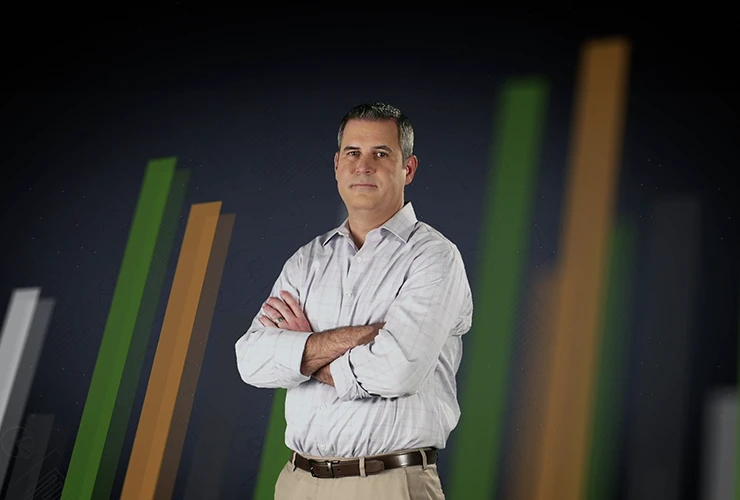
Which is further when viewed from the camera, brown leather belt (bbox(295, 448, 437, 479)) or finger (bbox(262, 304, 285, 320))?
finger (bbox(262, 304, 285, 320))

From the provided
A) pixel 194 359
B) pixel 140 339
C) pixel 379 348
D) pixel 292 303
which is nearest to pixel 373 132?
pixel 292 303

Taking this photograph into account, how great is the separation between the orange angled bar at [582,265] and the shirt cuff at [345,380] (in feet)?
4.24

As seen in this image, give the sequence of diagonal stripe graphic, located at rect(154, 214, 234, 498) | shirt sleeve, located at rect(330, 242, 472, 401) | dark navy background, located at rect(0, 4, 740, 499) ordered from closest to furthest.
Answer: shirt sleeve, located at rect(330, 242, 472, 401) < dark navy background, located at rect(0, 4, 740, 499) < diagonal stripe graphic, located at rect(154, 214, 234, 498)

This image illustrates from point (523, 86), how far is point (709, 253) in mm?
930

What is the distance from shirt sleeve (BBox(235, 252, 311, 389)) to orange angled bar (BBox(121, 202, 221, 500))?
1426mm

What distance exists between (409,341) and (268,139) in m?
1.90

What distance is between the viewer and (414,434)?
1784mm

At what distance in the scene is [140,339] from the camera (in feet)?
11.2

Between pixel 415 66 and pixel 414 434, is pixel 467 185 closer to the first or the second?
pixel 415 66

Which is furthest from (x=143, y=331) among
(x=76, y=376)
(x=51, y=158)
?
(x=51, y=158)

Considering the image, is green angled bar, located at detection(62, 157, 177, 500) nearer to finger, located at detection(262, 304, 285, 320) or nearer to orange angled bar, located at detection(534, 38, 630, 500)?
finger, located at detection(262, 304, 285, 320)

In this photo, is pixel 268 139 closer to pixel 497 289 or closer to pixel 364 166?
pixel 497 289

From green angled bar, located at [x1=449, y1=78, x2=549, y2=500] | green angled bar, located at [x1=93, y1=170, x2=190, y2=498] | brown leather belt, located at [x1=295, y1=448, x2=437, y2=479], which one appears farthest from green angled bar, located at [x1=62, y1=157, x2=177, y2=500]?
brown leather belt, located at [x1=295, y1=448, x2=437, y2=479]

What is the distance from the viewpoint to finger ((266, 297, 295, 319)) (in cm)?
197
